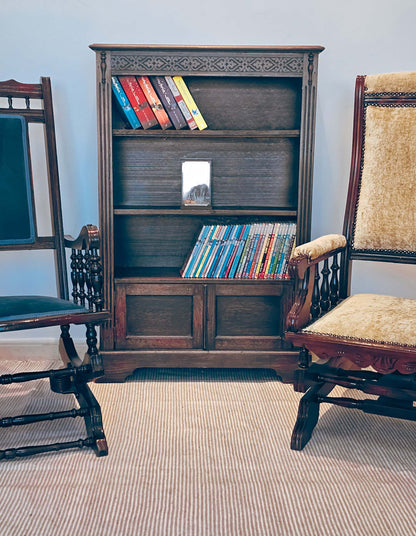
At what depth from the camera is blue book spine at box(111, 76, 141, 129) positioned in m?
2.30

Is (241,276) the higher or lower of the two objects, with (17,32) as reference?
lower

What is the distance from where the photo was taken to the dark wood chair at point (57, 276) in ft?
5.69

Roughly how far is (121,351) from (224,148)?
996 mm

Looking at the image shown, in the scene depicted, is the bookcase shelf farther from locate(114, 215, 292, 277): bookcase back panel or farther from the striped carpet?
the striped carpet

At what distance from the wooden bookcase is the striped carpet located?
0.23 meters

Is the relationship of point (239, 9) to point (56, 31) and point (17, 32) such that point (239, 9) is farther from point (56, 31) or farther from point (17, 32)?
point (17, 32)

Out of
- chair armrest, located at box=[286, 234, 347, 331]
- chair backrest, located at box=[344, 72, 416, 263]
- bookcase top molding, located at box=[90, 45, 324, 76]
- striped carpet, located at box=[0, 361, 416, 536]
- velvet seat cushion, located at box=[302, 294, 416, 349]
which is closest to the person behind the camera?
striped carpet, located at box=[0, 361, 416, 536]

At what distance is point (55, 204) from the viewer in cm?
213

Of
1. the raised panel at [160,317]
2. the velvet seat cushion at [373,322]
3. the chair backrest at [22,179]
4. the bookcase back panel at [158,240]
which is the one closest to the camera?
the velvet seat cushion at [373,322]

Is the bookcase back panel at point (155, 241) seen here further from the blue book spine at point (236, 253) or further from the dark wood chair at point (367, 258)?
the dark wood chair at point (367, 258)

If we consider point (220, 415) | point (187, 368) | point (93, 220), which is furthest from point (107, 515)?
point (93, 220)

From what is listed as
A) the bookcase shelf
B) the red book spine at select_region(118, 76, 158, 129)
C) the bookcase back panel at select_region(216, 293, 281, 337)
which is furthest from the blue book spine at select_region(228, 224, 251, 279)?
the red book spine at select_region(118, 76, 158, 129)

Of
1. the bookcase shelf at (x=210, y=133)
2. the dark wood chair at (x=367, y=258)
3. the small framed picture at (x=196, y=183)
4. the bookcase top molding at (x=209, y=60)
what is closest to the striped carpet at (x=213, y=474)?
the dark wood chair at (x=367, y=258)

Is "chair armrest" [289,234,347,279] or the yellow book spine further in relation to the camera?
the yellow book spine
